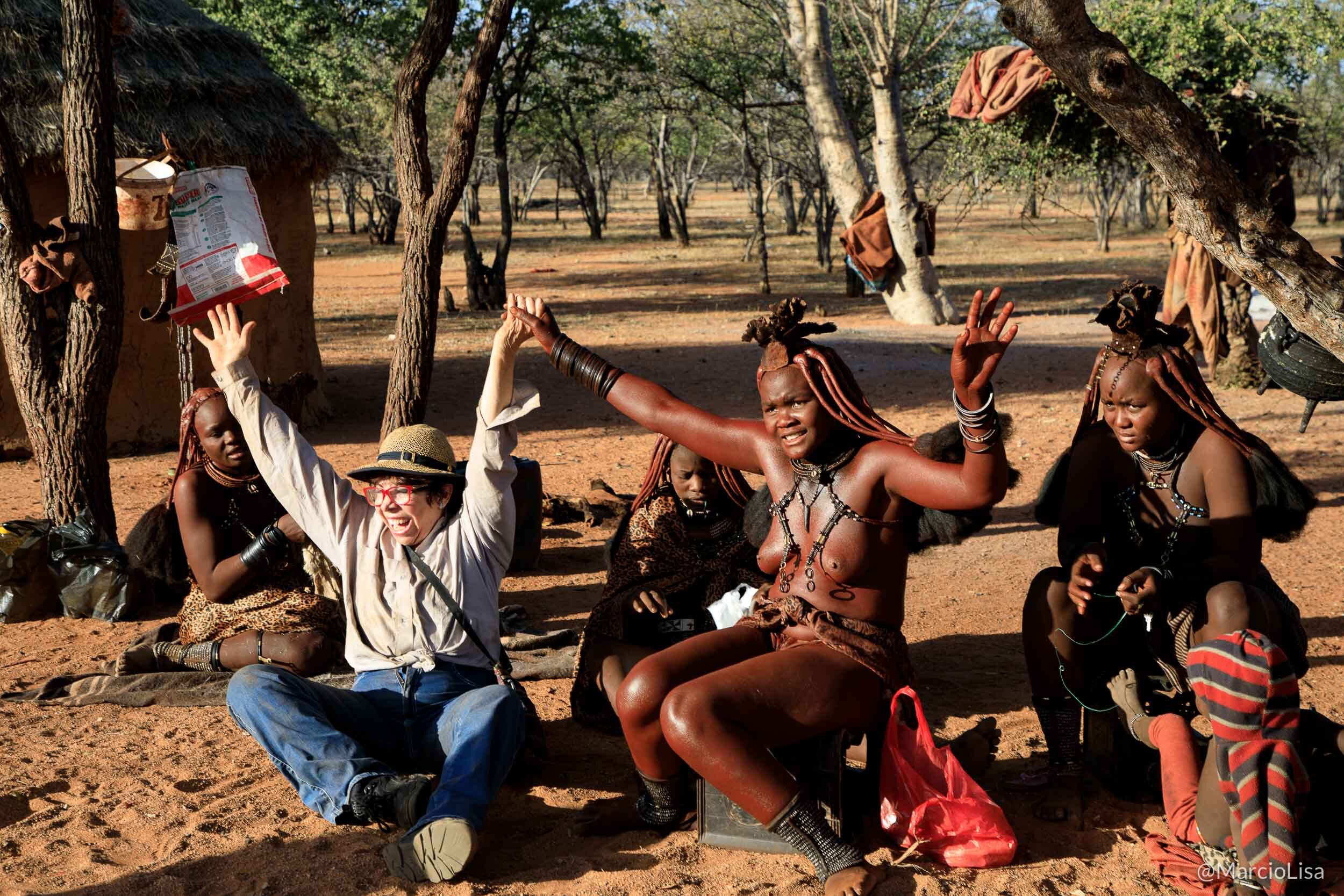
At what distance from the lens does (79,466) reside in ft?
19.9

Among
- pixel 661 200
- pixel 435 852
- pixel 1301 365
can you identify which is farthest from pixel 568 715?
pixel 661 200

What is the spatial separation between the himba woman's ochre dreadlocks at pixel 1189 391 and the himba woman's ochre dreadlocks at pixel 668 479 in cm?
134

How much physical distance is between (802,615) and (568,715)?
1464 millimetres

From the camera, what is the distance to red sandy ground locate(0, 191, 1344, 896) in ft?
10.8

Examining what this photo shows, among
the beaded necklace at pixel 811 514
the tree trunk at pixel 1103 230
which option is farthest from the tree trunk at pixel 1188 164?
the tree trunk at pixel 1103 230

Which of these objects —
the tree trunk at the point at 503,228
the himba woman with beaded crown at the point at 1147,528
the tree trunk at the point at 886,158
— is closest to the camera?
the himba woman with beaded crown at the point at 1147,528

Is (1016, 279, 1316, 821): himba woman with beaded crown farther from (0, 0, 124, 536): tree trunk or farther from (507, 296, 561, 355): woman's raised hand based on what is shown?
(0, 0, 124, 536): tree trunk

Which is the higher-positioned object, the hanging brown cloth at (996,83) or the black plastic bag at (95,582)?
the hanging brown cloth at (996,83)

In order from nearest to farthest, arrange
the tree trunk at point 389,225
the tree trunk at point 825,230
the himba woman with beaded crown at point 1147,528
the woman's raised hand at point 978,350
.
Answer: the woman's raised hand at point 978,350, the himba woman with beaded crown at point 1147,528, the tree trunk at point 825,230, the tree trunk at point 389,225

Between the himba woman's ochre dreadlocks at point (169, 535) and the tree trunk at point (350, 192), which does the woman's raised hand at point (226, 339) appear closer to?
the himba woman's ochre dreadlocks at point (169, 535)

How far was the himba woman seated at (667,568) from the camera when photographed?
14.0 ft

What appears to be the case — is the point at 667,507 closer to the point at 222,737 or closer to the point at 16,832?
the point at 222,737

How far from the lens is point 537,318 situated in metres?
3.82

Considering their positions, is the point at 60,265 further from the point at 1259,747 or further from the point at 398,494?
the point at 1259,747
